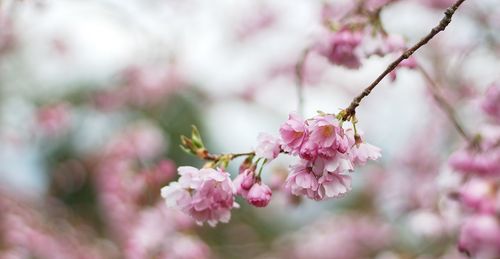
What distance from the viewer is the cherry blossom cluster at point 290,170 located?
3.73 ft

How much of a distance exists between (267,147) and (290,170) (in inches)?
2.8

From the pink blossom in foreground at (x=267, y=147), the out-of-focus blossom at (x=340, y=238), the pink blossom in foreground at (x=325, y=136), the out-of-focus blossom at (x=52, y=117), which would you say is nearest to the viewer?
the pink blossom in foreground at (x=325, y=136)

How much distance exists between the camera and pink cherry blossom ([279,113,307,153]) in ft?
3.77

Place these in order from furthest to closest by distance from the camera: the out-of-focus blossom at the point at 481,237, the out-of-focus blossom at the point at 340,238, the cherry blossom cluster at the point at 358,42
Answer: the out-of-focus blossom at the point at 340,238 → the cherry blossom cluster at the point at 358,42 → the out-of-focus blossom at the point at 481,237

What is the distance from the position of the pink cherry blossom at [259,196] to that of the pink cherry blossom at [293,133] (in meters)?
0.14

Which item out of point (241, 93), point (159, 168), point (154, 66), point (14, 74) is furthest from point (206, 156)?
point (14, 74)

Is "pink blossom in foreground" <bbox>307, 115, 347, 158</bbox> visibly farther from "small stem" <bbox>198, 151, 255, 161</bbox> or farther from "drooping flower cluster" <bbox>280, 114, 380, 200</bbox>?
"small stem" <bbox>198, 151, 255, 161</bbox>

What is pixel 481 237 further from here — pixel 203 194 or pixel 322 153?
pixel 203 194

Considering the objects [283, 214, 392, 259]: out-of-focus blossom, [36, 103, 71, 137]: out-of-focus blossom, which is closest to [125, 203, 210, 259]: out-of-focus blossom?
[36, 103, 71, 137]: out-of-focus blossom

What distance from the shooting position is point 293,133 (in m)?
1.17

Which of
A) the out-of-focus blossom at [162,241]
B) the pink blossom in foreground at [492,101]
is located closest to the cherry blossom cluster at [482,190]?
the pink blossom in foreground at [492,101]

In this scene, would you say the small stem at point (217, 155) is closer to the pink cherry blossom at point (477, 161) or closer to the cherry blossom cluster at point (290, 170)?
the cherry blossom cluster at point (290, 170)

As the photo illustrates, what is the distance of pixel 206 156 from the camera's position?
1.35 meters

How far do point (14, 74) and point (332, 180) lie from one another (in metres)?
10.0
